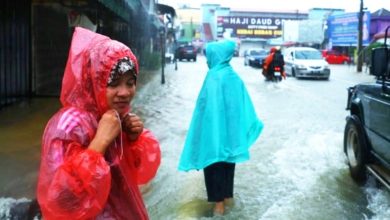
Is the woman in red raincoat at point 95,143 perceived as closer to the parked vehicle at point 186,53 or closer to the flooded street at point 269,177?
the flooded street at point 269,177

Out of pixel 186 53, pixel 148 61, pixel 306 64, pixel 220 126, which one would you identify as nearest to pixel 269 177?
pixel 220 126

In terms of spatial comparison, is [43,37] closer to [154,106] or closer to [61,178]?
[154,106]

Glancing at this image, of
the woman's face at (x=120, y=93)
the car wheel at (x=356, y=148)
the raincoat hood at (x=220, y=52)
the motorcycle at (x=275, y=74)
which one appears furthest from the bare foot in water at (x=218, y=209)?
the motorcycle at (x=275, y=74)

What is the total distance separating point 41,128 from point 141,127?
7.47m

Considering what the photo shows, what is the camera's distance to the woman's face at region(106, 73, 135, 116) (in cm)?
207

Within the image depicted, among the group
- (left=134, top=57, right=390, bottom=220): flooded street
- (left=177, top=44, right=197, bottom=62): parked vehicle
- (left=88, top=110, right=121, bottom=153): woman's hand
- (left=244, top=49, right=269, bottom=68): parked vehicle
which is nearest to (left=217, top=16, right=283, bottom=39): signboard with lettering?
(left=177, top=44, right=197, bottom=62): parked vehicle

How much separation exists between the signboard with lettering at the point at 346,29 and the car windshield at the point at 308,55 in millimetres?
21033

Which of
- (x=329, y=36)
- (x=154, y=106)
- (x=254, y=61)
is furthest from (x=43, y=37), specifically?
(x=329, y=36)

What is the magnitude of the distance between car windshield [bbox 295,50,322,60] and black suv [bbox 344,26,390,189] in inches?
792

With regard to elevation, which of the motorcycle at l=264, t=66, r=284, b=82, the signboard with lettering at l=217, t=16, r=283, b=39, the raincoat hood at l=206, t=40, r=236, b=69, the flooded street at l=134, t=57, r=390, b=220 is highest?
the signboard with lettering at l=217, t=16, r=283, b=39

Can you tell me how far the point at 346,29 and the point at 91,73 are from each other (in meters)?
52.7

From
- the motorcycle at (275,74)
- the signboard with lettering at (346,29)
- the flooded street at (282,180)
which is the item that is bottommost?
the flooded street at (282,180)

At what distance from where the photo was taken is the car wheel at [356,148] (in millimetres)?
6137

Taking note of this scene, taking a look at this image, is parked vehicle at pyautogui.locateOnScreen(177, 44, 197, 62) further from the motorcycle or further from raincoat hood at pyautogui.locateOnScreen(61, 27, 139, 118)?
raincoat hood at pyautogui.locateOnScreen(61, 27, 139, 118)
